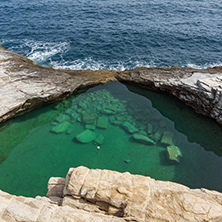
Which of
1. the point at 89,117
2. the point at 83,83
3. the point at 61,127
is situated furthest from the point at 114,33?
the point at 61,127

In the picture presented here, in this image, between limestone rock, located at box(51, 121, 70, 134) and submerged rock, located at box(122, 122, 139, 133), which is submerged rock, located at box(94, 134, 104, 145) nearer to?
submerged rock, located at box(122, 122, 139, 133)

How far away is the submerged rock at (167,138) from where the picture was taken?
12.7m

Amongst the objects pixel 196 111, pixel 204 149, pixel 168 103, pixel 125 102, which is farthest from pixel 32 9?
pixel 204 149

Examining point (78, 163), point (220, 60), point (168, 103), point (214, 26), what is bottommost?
point (78, 163)

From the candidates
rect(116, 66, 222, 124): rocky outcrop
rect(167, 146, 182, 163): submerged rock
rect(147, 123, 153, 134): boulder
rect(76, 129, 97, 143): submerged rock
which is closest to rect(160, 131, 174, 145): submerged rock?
rect(167, 146, 182, 163): submerged rock

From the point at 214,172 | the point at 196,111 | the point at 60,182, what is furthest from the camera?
the point at 196,111

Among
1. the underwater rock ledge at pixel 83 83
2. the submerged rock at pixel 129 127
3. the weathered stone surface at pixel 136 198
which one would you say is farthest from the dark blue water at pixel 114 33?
the weathered stone surface at pixel 136 198

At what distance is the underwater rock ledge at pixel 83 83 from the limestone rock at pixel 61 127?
242cm

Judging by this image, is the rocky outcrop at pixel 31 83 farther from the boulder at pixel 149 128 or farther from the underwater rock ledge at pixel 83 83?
the boulder at pixel 149 128

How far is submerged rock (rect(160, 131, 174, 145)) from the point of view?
41.8 ft

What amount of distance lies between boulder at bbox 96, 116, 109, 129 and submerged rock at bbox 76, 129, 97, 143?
913mm

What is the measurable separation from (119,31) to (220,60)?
14052 millimetres

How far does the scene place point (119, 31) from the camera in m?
26.9

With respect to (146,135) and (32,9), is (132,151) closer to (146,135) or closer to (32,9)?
A: (146,135)
